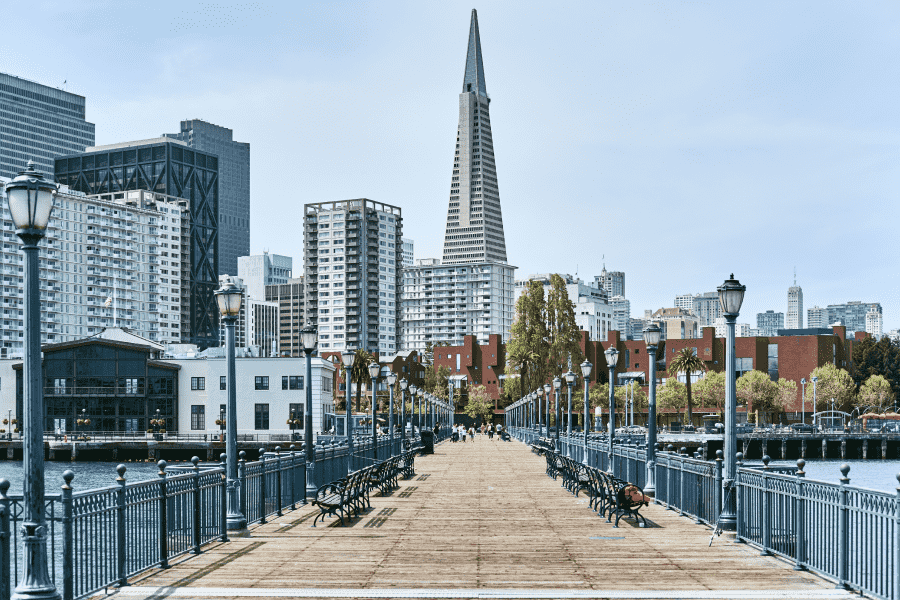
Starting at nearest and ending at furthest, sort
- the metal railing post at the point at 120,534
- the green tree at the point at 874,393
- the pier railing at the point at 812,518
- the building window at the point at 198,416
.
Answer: the pier railing at the point at 812,518 → the metal railing post at the point at 120,534 → the building window at the point at 198,416 → the green tree at the point at 874,393

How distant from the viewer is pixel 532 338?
9000 cm

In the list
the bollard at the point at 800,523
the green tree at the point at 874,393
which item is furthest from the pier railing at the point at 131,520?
the green tree at the point at 874,393

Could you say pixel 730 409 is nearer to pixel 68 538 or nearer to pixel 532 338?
pixel 68 538

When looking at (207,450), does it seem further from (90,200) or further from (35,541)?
(90,200)

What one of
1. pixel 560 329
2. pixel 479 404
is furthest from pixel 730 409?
Answer: pixel 479 404

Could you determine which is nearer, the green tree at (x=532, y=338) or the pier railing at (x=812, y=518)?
the pier railing at (x=812, y=518)

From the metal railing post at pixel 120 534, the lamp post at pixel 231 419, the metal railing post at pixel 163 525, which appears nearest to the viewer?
the metal railing post at pixel 120 534

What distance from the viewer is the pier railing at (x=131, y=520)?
1078cm

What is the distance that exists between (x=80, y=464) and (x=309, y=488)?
70.4 metres

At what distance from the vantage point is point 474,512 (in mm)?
21344

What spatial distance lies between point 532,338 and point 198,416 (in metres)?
34.3

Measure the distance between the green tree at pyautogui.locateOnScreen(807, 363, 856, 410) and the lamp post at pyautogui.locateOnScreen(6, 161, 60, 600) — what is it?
382 ft

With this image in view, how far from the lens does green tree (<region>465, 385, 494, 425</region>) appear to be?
143300 mm

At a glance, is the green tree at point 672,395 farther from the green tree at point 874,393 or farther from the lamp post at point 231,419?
the lamp post at point 231,419
